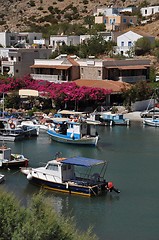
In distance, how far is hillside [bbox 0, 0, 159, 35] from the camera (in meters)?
108

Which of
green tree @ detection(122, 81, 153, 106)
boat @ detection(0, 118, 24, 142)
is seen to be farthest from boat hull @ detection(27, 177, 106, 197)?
green tree @ detection(122, 81, 153, 106)

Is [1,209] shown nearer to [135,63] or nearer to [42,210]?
[42,210]

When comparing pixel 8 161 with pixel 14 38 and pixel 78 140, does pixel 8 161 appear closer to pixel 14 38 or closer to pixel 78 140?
pixel 78 140

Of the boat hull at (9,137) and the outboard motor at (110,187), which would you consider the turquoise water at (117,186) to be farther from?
the boat hull at (9,137)

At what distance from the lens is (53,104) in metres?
53.4

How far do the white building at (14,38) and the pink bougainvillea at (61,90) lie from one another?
68.2 feet

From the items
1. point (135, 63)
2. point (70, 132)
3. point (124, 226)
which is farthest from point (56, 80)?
point (124, 226)

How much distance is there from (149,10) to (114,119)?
54221 millimetres

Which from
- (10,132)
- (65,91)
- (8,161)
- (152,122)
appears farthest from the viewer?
(65,91)

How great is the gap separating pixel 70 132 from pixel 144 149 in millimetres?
5574

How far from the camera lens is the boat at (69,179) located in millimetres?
25562

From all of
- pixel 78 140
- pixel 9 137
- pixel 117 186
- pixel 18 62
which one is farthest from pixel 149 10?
pixel 117 186

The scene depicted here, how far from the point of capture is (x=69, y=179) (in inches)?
1043

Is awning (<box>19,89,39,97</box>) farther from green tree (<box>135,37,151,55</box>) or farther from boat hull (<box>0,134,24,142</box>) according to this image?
green tree (<box>135,37,151,55</box>)
